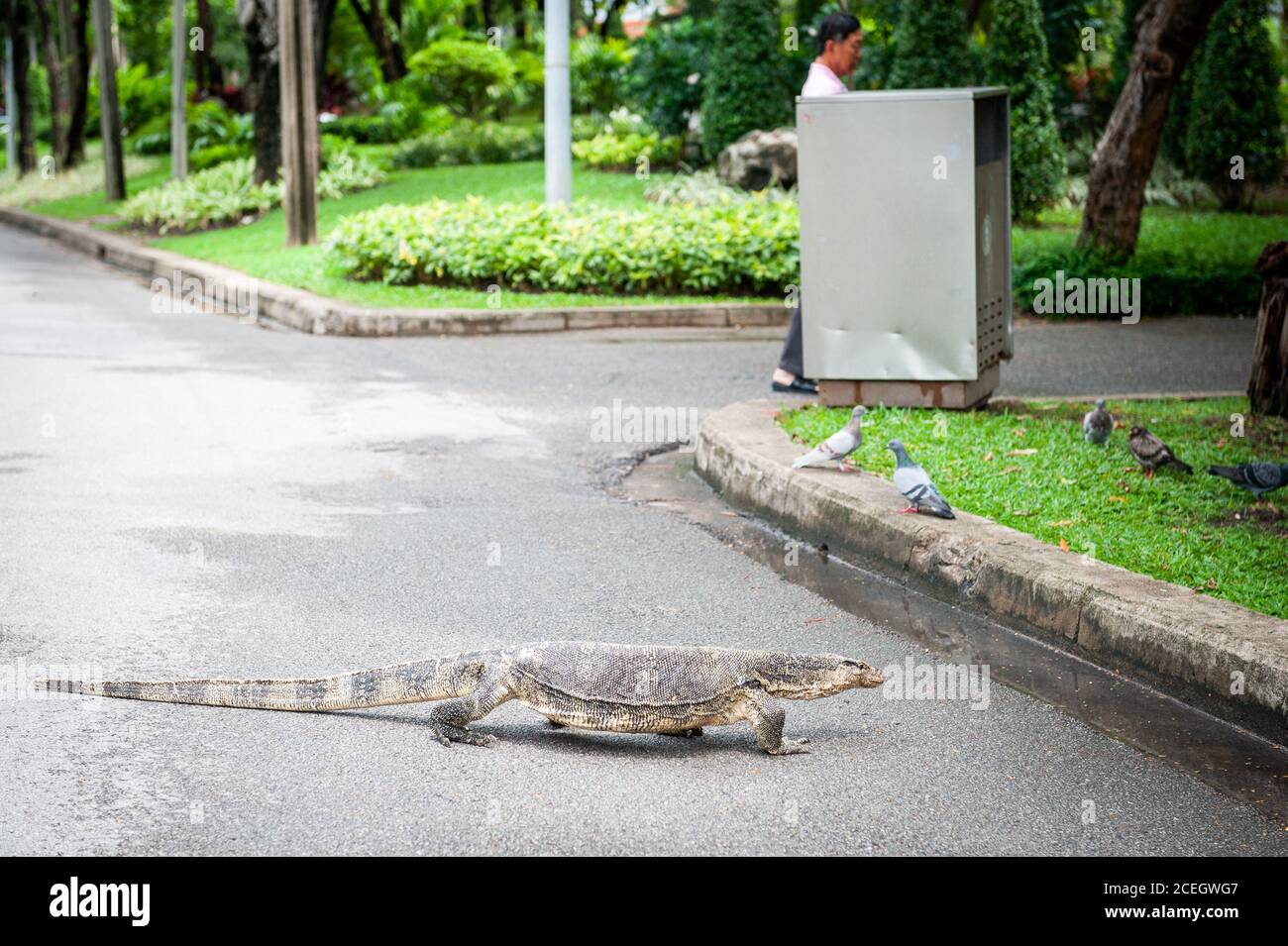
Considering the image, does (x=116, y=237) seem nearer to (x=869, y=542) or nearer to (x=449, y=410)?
(x=449, y=410)

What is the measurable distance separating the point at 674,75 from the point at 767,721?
66.4 ft

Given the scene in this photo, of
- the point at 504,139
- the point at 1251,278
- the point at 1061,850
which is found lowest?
the point at 1061,850

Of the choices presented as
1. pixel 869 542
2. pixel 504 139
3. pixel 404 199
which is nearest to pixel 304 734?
pixel 869 542

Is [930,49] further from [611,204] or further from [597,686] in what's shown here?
[597,686]

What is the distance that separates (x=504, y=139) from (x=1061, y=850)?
24.4m

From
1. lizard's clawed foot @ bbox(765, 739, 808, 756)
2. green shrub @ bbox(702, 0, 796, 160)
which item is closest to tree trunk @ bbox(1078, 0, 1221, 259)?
green shrub @ bbox(702, 0, 796, 160)

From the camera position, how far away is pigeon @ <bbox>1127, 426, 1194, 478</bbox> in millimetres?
7691

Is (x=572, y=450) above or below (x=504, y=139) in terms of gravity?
below

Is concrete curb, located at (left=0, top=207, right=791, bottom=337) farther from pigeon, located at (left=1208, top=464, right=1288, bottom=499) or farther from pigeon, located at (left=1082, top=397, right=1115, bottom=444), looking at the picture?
pigeon, located at (left=1208, top=464, right=1288, bottom=499)

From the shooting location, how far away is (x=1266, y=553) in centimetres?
638

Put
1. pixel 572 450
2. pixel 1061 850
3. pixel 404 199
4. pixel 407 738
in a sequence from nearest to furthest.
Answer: pixel 1061 850
pixel 407 738
pixel 572 450
pixel 404 199

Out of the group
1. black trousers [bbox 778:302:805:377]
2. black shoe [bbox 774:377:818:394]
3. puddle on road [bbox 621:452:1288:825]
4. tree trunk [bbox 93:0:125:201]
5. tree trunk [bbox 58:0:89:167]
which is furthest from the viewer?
tree trunk [bbox 58:0:89:167]

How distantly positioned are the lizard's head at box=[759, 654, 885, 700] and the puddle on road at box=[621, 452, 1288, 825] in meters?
0.73

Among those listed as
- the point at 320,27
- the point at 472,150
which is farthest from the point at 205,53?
the point at 472,150
